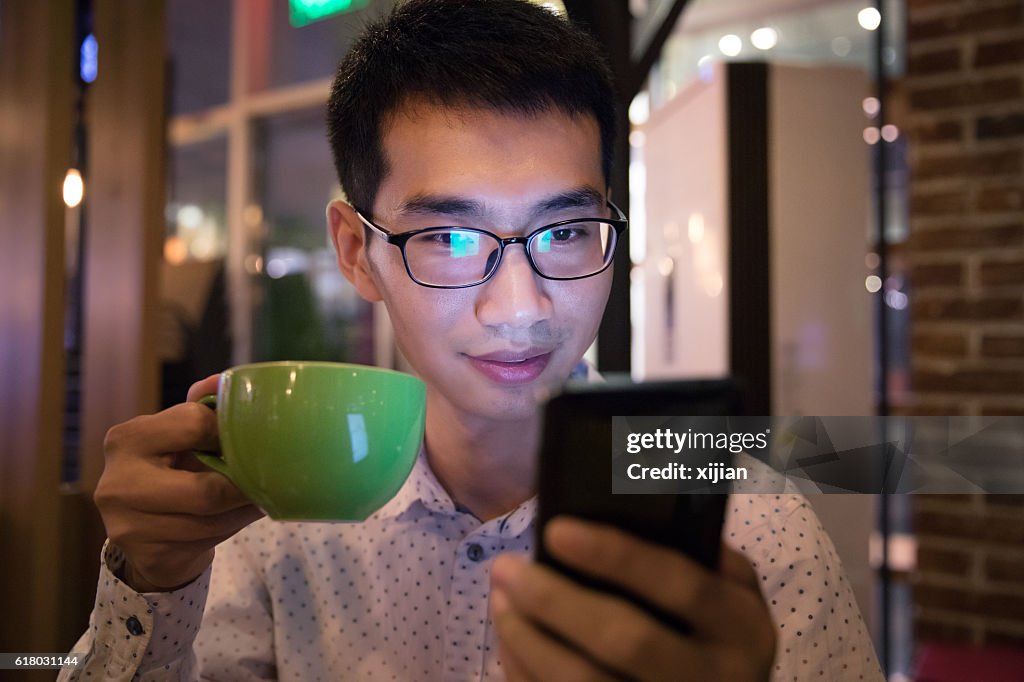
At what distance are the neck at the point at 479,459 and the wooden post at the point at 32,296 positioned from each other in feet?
1.15

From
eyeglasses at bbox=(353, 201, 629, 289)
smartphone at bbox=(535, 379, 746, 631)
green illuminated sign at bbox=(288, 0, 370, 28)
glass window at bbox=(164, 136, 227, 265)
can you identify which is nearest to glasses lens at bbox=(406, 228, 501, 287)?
eyeglasses at bbox=(353, 201, 629, 289)

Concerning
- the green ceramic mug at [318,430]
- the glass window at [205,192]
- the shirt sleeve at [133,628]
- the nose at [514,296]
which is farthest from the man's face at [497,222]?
the glass window at [205,192]

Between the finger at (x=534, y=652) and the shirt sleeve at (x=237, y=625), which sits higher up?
the finger at (x=534, y=652)

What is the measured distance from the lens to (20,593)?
686 mm

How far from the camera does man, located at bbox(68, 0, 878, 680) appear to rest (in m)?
0.49

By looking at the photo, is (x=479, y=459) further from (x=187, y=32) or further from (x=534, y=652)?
(x=187, y=32)

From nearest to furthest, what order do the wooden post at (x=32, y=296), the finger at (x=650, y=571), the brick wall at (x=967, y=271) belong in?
the finger at (x=650, y=571) → the wooden post at (x=32, y=296) → the brick wall at (x=967, y=271)

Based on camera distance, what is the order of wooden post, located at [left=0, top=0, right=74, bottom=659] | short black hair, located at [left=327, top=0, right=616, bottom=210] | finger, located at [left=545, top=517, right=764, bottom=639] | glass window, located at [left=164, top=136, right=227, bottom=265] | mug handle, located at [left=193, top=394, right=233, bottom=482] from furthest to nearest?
glass window, located at [left=164, top=136, right=227, bottom=265] < wooden post, located at [left=0, top=0, right=74, bottom=659] < short black hair, located at [left=327, top=0, right=616, bottom=210] < mug handle, located at [left=193, top=394, right=233, bottom=482] < finger, located at [left=545, top=517, right=764, bottom=639]

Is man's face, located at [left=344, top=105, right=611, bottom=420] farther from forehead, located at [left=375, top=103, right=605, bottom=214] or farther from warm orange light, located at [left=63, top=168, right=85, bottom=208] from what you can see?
warm orange light, located at [left=63, top=168, right=85, bottom=208]

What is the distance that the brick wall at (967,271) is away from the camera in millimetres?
1700

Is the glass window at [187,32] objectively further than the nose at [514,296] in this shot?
Yes

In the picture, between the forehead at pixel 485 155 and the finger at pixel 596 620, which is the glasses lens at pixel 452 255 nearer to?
the forehead at pixel 485 155

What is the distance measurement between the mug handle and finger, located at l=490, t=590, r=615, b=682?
0.20 meters

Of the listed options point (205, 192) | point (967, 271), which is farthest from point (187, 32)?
point (205, 192)
